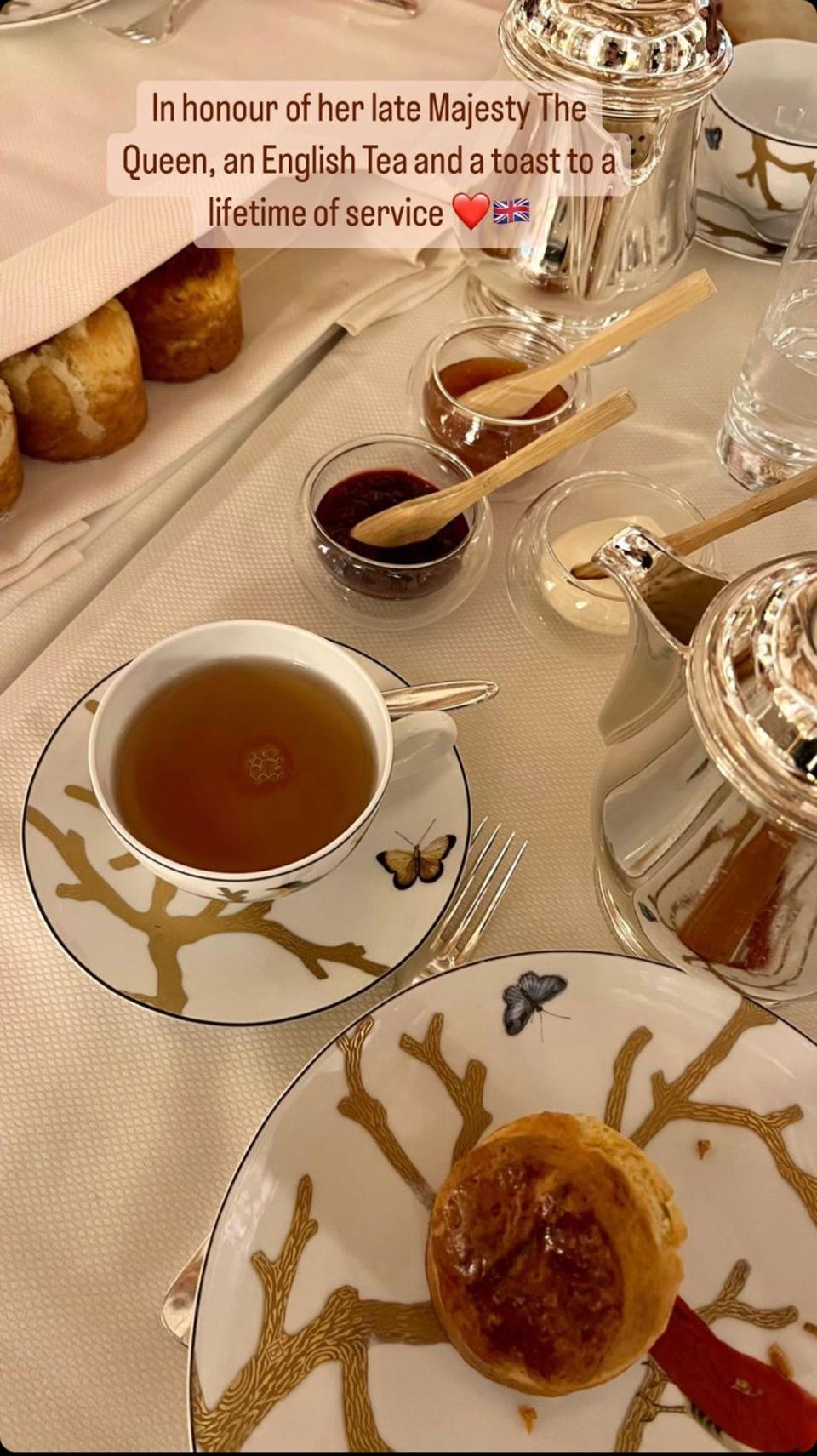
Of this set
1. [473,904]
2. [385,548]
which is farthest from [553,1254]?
[385,548]

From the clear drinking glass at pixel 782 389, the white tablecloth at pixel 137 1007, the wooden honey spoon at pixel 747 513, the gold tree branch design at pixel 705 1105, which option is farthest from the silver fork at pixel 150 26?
the gold tree branch design at pixel 705 1105

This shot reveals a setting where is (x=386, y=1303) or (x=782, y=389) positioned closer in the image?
(x=386, y=1303)

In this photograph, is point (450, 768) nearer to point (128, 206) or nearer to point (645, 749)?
point (645, 749)

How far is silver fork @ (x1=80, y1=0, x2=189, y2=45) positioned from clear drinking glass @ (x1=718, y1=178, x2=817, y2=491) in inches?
20.5

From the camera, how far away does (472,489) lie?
0.70 meters

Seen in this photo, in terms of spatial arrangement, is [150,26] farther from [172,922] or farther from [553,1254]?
[553,1254]

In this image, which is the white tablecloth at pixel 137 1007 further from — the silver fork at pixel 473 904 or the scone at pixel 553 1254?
the scone at pixel 553 1254

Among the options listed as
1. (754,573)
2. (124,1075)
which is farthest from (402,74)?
(124,1075)

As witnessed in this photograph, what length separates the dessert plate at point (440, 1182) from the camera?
42 centimetres

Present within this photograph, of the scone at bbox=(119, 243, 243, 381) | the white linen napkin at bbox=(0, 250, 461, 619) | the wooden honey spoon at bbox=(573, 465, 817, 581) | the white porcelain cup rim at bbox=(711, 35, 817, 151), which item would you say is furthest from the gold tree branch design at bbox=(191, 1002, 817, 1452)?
the white porcelain cup rim at bbox=(711, 35, 817, 151)

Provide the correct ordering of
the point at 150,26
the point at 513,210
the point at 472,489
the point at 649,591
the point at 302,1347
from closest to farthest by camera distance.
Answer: the point at 302,1347 < the point at 649,591 < the point at 472,489 < the point at 513,210 < the point at 150,26

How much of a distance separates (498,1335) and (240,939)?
21cm

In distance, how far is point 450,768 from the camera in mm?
616

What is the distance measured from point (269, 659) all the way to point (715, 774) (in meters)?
0.24
